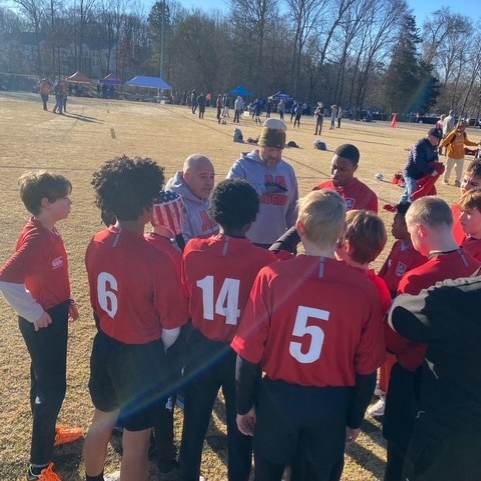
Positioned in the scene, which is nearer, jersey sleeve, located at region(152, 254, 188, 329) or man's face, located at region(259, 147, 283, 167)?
jersey sleeve, located at region(152, 254, 188, 329)

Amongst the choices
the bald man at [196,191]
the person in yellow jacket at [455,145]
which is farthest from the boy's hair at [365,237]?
the person in yellow jacket at [455,145]

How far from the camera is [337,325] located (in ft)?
6.63

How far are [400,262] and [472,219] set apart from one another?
0.57 metres

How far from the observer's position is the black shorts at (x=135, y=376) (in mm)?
2500

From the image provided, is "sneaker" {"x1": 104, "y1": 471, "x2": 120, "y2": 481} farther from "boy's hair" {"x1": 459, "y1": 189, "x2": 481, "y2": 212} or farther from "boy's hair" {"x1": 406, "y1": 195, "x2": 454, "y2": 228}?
"boy's hair" {"x1": 459, "y1": 189, "x2": 481, "y2": 212}

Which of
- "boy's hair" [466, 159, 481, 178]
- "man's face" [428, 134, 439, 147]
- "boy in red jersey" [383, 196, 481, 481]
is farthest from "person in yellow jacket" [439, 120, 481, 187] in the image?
"boy in red jersey" [383, 196, 481, 481]

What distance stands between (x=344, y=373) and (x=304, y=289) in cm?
49

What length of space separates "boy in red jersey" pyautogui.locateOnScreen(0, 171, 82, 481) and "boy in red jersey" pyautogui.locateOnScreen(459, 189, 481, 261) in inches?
108

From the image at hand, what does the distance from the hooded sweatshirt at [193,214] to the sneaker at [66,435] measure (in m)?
1.65

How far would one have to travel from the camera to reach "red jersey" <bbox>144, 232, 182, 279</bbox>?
2510mm

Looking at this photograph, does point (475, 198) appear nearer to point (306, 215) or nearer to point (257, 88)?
point (306, 215)

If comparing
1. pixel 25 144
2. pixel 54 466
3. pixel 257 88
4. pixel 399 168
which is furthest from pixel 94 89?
pixel 54 466

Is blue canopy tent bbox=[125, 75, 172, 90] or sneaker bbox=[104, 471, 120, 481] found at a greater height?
blue canopy tent bbox=[125, 75, 172, 90]

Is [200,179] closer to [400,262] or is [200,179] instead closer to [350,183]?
[350,183]
